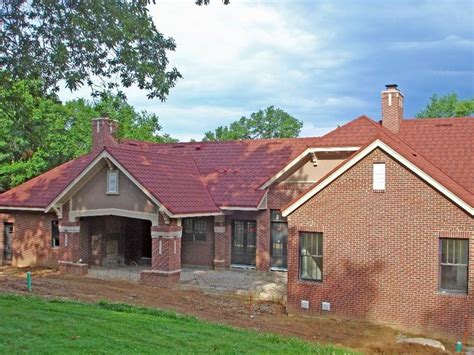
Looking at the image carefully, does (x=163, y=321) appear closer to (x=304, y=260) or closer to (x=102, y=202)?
(x=304, y=260)

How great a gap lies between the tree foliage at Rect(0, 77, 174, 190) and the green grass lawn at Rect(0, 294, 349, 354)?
395cm

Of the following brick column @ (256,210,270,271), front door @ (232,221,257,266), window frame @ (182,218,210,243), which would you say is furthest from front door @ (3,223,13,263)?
brick column @ (256,210,270,271)

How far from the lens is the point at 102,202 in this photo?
25062mm

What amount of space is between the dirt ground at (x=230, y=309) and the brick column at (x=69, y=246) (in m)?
0.74

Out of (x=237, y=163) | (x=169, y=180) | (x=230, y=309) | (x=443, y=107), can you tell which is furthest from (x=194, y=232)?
(x=443, y=107)

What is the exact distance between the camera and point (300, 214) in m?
18.9

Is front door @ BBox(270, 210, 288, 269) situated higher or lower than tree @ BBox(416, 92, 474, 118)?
lower

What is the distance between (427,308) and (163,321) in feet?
24.8

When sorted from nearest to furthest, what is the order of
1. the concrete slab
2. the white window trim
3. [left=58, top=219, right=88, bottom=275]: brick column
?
the white window trim → the concrete slab → [left=58, top=219, right=88, bottom=275]: brick column

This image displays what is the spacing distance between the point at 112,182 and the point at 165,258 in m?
4.18

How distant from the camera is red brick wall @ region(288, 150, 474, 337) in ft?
55.1

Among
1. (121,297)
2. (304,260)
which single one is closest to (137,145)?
(121,297)

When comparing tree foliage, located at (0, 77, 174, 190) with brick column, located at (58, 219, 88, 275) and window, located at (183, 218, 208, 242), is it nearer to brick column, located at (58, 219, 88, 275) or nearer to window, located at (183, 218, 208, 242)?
brick column, located at (58, 219, 88, 275)

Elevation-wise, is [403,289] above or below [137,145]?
below
